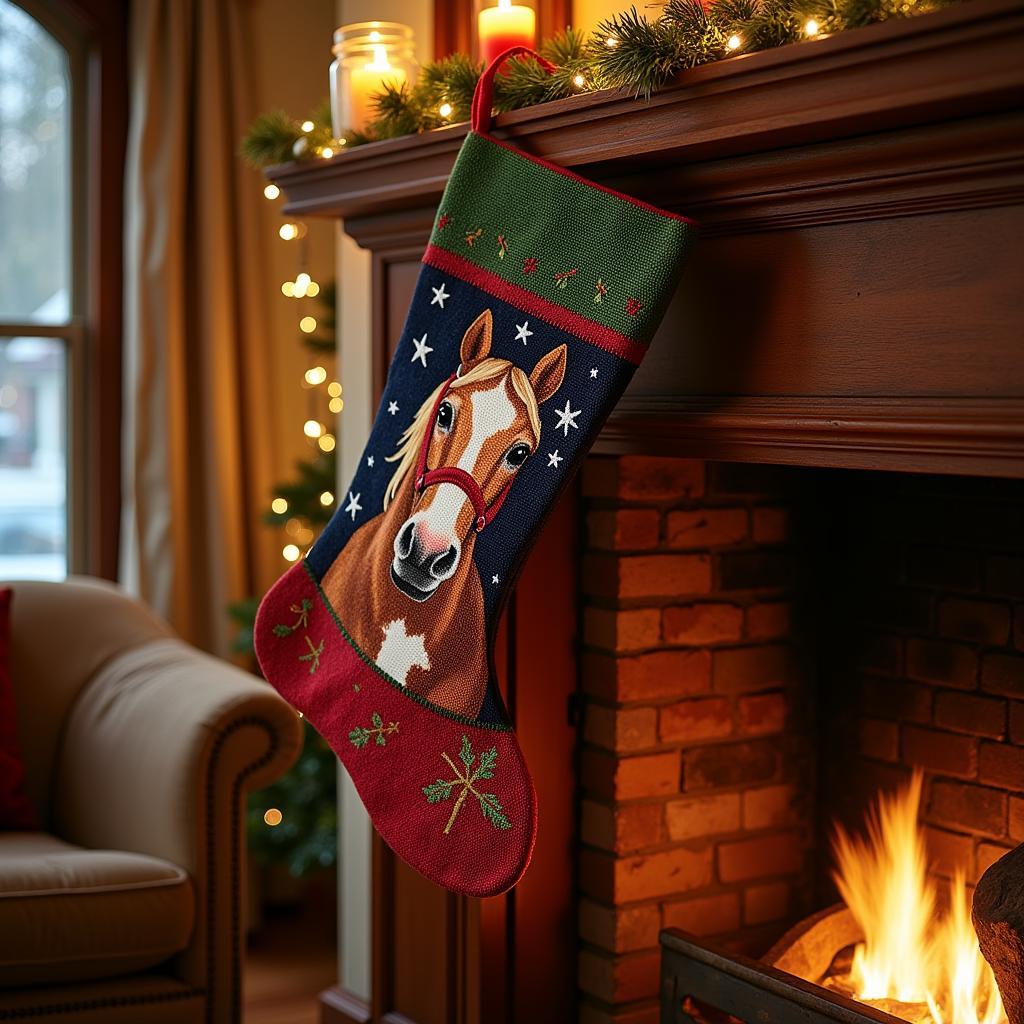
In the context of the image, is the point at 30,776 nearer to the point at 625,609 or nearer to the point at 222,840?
the point at 222,840

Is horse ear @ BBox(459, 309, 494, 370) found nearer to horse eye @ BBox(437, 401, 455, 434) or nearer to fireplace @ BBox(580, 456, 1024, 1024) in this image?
horse eye @ BBox(437, 401, 455, 434)

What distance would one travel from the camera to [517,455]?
162 centimetres

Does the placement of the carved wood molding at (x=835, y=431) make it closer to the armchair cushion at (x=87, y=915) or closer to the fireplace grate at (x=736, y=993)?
the fireplace grate at (x=736, y=993)

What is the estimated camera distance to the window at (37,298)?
10.7 ft

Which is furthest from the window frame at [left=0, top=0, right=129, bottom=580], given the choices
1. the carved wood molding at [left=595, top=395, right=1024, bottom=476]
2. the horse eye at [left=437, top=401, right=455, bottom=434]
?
the carved wood molding at [left=595, top=395, right=1024, bottom=476]

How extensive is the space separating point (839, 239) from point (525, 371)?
15.5 inches

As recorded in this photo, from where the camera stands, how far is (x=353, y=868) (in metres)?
2.53

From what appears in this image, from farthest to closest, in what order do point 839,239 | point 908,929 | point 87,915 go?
1. point 87,915
2. point 908,929
3. point 839,239

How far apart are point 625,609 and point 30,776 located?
1222mm

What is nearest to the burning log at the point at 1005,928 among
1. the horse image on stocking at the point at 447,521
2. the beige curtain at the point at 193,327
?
the horse image on stocking at the point at 447,521

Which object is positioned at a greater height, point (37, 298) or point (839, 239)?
point (37, 298)

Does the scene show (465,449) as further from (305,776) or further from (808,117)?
(305,776)

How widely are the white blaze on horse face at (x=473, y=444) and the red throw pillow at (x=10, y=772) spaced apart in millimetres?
1113

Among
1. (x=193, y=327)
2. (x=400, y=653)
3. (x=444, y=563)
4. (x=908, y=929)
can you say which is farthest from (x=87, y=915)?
(x=193, y=327)
